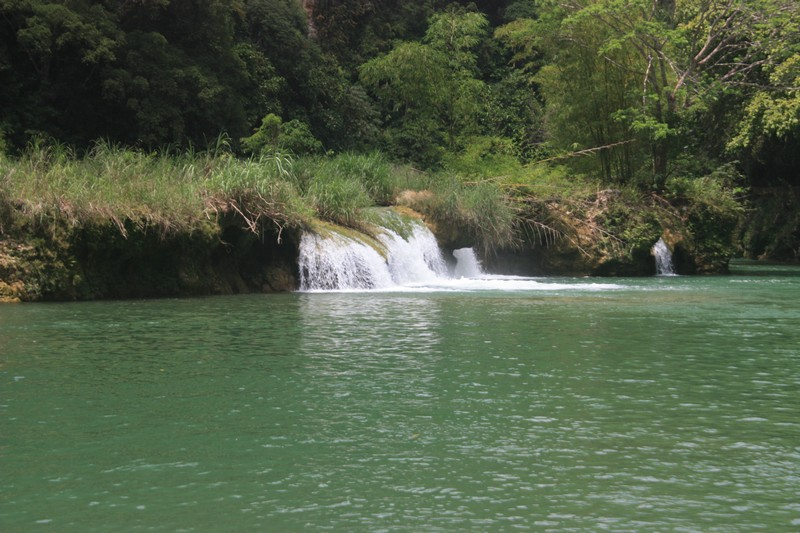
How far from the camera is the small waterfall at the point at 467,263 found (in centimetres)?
2280

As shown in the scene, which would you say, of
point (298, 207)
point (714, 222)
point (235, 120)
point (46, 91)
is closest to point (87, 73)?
point (46, 91)

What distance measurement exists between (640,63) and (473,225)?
849 cm

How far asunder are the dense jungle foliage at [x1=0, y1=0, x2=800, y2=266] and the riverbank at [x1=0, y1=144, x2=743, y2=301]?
11 cm

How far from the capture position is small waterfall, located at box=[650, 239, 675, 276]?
2412 cm

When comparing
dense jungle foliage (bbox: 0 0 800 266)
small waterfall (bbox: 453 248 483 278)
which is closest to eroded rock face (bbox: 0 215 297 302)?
dense jungle foliage (bbox: 0 0 800 266)

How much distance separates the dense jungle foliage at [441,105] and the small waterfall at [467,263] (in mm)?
1130

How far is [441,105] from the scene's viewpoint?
106 ft

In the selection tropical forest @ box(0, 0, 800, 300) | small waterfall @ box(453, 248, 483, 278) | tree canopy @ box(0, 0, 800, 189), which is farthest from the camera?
tree canopy @ box(0, 0, 800, 189)

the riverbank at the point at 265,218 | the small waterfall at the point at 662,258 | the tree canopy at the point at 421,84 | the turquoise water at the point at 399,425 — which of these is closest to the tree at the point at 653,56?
the tree canopy at the point at 421,84

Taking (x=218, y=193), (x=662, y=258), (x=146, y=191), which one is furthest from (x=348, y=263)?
(x=662, y=258)

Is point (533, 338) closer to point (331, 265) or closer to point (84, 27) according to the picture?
point (331, 265)

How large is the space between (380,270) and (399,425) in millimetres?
11990

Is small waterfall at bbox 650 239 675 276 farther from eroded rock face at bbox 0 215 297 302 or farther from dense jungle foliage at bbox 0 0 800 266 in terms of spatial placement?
eroded rock face at bbox 0 215 297 302

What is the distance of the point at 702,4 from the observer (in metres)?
24.9
